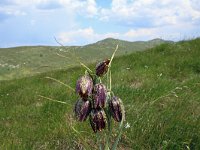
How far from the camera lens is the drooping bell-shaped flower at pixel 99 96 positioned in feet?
12.1

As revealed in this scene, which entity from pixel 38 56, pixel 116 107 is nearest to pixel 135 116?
pixel 116 107

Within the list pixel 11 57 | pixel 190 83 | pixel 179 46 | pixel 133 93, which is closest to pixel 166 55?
pixel 179 46

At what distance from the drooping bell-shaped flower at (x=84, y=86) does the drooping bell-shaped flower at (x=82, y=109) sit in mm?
108

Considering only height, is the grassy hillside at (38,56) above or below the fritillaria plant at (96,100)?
below

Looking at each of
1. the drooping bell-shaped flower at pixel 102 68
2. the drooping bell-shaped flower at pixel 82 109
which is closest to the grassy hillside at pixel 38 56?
the drooping bell-shaped flower at pixel 82 109

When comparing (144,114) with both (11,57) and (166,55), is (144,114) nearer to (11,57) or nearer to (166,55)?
(166,55)

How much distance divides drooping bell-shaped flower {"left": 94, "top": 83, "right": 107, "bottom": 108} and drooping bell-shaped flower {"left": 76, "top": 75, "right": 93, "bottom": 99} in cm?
6

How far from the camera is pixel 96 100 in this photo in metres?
3.72

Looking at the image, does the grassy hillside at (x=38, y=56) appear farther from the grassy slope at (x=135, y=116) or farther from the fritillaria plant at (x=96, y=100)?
the fritillaria plant at (x=96, y=100)

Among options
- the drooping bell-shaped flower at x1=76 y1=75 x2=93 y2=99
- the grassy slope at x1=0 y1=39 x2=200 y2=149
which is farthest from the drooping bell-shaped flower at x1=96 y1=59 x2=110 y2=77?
the grassy slope at x1=0 y1=39 x2=200 y2=149

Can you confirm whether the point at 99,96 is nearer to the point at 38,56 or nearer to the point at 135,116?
the point at 135,116

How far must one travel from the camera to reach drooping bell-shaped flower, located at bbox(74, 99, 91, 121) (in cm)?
379

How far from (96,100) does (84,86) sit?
0.56 feet

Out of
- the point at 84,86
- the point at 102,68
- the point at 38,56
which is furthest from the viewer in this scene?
the point at 38,56
